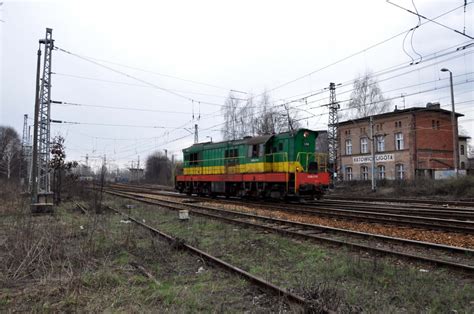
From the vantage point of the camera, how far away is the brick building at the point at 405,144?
40.9 metres

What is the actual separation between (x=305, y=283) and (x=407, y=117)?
1593 inches

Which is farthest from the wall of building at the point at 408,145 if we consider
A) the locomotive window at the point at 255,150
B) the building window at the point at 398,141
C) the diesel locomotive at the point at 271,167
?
the locomotive window at the point at 255,150

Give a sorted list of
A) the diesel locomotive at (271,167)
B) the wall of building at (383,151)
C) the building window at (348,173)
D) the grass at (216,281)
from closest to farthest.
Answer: the grass at (216,281) < the diesel locomotive at (271,167) < the wall of building at (383,151) < the building window at (348,173)

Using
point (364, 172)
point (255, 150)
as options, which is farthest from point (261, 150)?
point (364, 172)

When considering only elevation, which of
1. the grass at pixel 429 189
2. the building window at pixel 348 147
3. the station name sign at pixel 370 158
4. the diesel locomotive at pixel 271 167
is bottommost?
the grass at pixel 429 189

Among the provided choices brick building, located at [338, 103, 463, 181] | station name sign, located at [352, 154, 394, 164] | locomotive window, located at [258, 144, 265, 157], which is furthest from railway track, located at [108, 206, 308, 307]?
station name sign, located at [352, 154, 394, 164]

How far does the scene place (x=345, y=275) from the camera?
6.36 metres

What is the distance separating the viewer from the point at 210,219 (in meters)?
14.0

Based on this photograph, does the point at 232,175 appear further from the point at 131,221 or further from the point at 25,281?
the point at 25,281

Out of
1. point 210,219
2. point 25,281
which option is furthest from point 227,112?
point 25,281

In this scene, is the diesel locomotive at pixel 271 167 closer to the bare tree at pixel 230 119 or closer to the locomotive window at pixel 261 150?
the locomotive window at pixel 261 150

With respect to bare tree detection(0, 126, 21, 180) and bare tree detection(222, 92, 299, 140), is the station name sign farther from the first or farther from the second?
bare tree detection(0, 126, 21, 180)

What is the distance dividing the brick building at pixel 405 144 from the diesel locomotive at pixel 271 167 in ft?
69.7

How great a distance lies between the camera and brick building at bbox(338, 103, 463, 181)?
4094 centimetres
